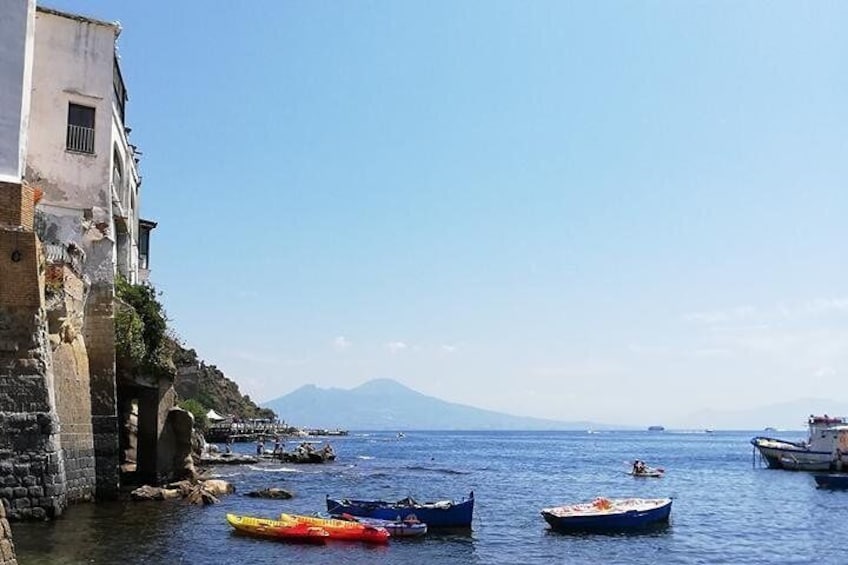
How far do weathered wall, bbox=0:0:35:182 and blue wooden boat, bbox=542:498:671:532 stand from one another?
22471mm

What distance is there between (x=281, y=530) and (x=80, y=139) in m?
17.2

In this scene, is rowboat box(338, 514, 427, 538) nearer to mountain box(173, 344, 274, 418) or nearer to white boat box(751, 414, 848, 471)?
white boat box(751, 414, 848, 471)

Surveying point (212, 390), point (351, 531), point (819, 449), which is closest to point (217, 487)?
point (351, 531)

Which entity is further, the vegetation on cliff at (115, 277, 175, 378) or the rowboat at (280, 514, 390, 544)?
the vegetation on cliff at (115, 277, 175, 378)

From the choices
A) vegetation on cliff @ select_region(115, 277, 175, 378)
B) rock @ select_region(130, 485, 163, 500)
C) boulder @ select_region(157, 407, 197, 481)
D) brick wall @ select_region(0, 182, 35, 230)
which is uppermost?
brick wall @ select_region(0, 182, 35, 230)

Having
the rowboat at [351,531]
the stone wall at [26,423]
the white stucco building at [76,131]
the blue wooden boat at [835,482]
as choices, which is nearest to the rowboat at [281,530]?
the rowboat at [351,531]

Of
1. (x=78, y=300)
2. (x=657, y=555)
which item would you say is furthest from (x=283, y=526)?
(x=657, y=555)

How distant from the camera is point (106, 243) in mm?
30047

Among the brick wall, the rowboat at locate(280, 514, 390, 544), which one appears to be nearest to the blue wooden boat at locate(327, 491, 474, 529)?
the rowboat at locate(280, 514, 390, 544)

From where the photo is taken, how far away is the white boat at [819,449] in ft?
190

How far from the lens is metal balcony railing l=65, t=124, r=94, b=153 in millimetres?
30641

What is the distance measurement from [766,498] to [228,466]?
3572 cm

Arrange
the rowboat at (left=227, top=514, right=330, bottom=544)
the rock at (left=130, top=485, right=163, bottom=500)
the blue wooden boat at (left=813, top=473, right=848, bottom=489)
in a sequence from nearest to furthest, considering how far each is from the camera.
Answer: the rowboat at (left=227, top=514, right=330, bottom=544)
the rock at (left=130, top=485, right=163, bottom=500)
the blue wooden boat at (left=813, top=473, right=848, bottom=489)

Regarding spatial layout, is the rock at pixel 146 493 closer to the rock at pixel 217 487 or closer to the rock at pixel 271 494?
the rock at pixel 217 487
